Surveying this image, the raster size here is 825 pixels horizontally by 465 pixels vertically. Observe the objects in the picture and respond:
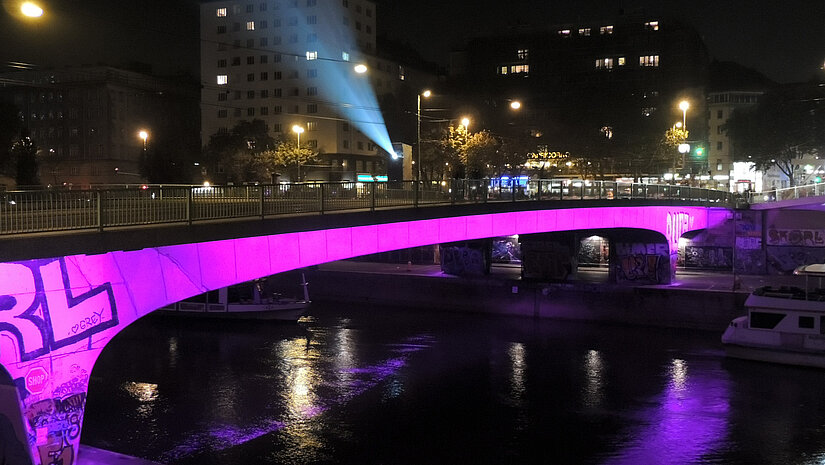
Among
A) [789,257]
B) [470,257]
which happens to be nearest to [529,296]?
[470,257]

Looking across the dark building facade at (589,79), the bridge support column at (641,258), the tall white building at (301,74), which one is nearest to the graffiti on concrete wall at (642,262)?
the bridge support column at (641,258)

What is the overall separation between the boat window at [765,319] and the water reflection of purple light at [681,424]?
3.82 m

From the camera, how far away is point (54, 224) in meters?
11.8

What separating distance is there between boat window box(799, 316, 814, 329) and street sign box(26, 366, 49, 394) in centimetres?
2656

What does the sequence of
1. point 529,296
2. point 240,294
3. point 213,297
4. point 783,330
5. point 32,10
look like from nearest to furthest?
point 32,10 → point 783,330 → point 213,297 → point 240,294 → point 529,296

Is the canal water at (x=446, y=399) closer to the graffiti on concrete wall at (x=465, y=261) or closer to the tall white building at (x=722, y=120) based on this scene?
the graffiti on concrete wall at (x=465, y=261)

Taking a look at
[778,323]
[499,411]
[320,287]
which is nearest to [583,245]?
[320,287]

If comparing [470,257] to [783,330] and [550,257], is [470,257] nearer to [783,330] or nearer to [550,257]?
[550,257]

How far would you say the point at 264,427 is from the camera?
19750 millimetres

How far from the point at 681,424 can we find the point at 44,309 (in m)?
16.8

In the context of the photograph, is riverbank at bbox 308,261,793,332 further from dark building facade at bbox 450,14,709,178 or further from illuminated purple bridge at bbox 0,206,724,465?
illuminated purple bridge at bbox 0,206,724,465

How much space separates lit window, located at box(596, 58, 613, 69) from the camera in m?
79.1

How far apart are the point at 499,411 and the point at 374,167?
56.3 metres

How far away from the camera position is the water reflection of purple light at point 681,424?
1815 cm
